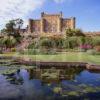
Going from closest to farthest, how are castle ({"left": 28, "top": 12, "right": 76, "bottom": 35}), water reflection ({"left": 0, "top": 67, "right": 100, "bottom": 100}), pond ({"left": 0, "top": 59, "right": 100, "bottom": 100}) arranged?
1. pond ({"left": 0, "top": 59, "right": 100, "bottom": 100})
2. water reflection ({"left": 0, "top": 67, "right": 100, "bottom": 100})
3. castle ({"left": 28, "top": 12, "right": 76, "bottom": 35})

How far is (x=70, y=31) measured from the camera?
39281mm

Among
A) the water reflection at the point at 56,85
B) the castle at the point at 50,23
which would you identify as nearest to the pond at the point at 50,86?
the water reflection at the point at 56,85

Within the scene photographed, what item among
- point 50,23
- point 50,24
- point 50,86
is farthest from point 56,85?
point 50,24

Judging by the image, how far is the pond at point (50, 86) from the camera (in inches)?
319

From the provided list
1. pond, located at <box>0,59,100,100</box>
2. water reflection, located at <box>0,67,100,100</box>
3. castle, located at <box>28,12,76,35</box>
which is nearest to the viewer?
pond, located at <box>0,59,100,100</box>

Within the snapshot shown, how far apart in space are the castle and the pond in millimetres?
52908

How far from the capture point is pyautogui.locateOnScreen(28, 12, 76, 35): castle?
65.4 metres

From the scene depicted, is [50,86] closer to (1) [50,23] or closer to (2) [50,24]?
(1) [50,23]

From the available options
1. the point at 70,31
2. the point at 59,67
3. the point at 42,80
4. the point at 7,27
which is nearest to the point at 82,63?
the point at 59,67

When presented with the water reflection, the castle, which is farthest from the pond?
the castle

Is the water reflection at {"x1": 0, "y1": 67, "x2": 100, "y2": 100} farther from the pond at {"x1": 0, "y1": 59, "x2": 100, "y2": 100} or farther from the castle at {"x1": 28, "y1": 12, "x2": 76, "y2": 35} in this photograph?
the castle at {"x1": 28, "y1": 12, "x2": 76, "y2": 35}

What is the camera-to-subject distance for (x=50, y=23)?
67688 mm

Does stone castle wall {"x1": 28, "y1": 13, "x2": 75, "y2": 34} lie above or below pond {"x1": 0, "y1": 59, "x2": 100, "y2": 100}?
above

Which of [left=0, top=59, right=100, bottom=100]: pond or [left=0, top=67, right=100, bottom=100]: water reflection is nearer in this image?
[left=0, top=59, right=100, bottom=100]: pond
